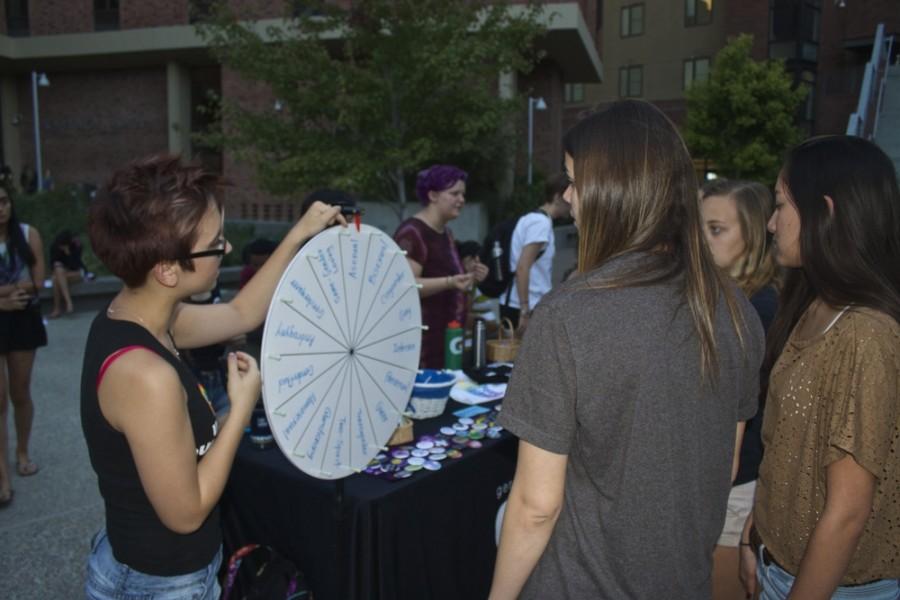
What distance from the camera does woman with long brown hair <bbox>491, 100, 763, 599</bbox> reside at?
1237 millimetres

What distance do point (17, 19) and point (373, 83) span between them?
20.7m

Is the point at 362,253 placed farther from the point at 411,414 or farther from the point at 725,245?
the point at 725,245

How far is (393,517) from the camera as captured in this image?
6.94ft

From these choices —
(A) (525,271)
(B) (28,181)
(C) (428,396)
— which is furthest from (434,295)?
(B) (28,181)

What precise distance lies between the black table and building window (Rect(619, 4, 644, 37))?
1464 inches

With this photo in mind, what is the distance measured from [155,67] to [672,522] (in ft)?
87.0

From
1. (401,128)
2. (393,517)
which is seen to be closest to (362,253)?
(393,517)

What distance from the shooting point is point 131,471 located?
60.6 inches

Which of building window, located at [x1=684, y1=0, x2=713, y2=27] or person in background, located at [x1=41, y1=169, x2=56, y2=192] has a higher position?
building window, located at [x1=684, y1=0, x2=713, y2=27]

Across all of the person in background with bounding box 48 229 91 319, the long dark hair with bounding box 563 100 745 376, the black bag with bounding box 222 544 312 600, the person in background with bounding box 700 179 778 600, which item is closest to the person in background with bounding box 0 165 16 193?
the person in background with bounding box 48 229 91 319

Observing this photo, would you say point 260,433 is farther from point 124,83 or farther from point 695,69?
point 695,69

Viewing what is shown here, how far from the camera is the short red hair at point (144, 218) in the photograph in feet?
4.93

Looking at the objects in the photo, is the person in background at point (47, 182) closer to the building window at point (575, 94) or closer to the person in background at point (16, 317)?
the person in background at point (16, 317)

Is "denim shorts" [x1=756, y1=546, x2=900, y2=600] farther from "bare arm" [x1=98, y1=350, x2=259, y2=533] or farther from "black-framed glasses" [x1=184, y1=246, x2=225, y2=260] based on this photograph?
"black-framed glasses" [x1=184, y1=246, x2=225, y2=260]
